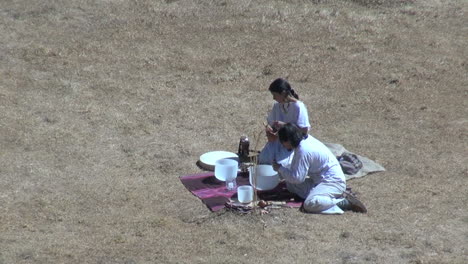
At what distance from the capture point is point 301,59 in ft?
42.2

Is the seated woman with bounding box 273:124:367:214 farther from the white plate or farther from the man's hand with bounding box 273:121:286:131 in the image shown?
the white plate

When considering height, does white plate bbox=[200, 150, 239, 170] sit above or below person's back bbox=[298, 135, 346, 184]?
below

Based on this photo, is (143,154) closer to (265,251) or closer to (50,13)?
(265,251)

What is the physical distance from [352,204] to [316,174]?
1.56 ft

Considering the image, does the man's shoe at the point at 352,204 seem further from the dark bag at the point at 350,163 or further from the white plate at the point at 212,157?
the white plate at the point at 212,157

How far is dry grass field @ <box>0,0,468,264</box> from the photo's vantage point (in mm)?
7344

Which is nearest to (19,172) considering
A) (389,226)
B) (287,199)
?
(287,199)

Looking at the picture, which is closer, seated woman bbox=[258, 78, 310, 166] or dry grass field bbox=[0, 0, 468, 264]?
dry grass field bbox=[0, 0, 468, 264]

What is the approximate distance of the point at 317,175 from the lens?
26.6 ft

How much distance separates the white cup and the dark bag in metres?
1.44

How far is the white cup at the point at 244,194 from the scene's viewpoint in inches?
313

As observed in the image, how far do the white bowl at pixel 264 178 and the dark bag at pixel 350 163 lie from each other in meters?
0.91

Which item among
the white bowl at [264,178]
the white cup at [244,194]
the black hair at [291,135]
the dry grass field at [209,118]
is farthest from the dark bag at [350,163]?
the white cup at [244,194]

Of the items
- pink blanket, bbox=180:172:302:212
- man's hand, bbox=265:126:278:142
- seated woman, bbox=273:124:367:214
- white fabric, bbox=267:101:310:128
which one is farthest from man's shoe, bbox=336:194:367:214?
man's hand, bbox=265:126:278:142
